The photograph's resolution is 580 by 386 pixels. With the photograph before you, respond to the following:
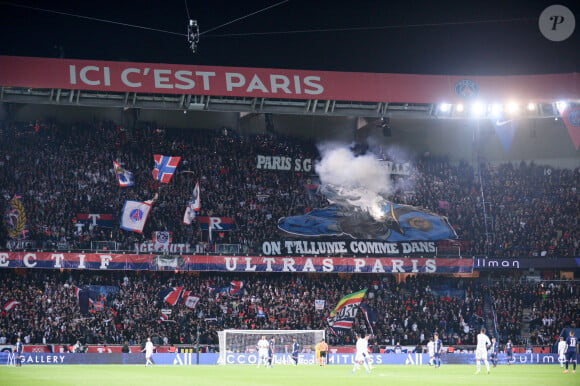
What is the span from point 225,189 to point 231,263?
22.5 feet

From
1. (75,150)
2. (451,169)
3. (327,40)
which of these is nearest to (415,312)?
(451,169)

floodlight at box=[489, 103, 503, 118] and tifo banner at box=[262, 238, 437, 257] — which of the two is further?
floodlight at box=[489, 103, 503, 118]

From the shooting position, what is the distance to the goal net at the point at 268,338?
47094 mm

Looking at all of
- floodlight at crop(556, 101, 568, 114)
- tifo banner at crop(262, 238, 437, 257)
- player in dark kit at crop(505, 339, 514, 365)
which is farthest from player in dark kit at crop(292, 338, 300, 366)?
floodlight at crop(556, 101, 568, 114)

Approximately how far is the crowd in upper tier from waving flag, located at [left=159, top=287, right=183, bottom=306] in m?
3.73

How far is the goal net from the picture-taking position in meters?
47.1

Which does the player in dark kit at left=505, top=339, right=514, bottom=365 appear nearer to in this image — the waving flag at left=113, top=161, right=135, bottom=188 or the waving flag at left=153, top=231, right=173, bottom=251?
the waving flag at left=153, top=231, right=173, bottom=251

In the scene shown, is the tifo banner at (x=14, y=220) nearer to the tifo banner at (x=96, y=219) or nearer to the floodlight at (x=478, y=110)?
the tifo banner at (x=96, y=219)

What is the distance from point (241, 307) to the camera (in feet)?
172

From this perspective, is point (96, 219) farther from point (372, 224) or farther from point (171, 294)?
point (372, 224)

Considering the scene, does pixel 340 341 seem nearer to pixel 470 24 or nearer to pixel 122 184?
pixel 122 184

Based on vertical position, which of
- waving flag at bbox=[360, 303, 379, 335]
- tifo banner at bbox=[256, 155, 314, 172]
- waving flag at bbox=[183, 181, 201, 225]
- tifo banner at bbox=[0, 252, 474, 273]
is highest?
tifo banner at bbox=[256, 155, 314, 172]

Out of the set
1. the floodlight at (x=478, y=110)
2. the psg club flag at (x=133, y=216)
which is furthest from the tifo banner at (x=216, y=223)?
the floodlight at (x=478, y=110)

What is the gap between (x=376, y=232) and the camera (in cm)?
5816
